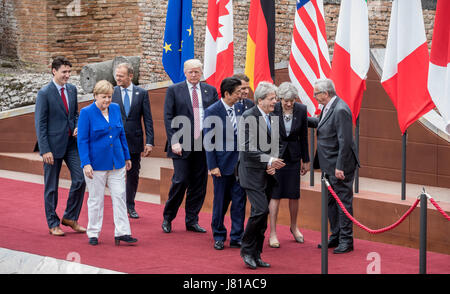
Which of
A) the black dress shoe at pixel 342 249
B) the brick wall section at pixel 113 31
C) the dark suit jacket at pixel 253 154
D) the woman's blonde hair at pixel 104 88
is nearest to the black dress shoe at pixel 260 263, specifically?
the dark suit jacket at pixel 253 154

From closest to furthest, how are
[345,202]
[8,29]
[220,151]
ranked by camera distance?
1. [345,202]
2. [220,151]
3. [8,29]

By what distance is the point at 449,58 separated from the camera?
6383 mm

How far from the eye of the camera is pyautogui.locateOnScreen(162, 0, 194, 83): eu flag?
31.2 feet

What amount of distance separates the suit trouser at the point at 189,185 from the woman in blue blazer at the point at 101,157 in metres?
0.75

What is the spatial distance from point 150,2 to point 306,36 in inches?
275

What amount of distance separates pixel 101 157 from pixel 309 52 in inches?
117

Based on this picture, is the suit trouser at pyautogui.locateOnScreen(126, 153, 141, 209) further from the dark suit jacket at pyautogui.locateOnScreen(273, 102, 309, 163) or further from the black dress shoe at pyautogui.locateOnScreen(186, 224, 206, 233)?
the dark suit jacket at pyautogui.locateOnScreen(273, 102, 309, 163)

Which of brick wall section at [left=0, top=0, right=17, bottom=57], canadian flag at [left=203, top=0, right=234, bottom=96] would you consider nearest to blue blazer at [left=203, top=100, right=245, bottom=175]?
canadian flag at [left=203, top=0, right=234, bottom=96]

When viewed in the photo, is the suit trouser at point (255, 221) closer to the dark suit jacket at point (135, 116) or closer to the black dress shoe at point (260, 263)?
the black dress shoe at point (260, 263)

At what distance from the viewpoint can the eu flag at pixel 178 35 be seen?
9.52 metres

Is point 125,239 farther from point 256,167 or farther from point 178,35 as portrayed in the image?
point 178,35

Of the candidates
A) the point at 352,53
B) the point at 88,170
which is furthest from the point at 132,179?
the point at 352,53

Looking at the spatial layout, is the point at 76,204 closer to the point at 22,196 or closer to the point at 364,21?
the point at 22,196

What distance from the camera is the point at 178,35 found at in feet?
31.4
